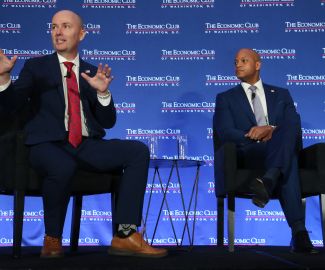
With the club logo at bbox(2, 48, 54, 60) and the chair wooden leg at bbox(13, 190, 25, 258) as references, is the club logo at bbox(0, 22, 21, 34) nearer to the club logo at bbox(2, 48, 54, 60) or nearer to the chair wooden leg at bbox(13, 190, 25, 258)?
the club logo at bbox(2, 48, 54, 60)

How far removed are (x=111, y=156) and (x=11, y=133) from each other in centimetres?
56

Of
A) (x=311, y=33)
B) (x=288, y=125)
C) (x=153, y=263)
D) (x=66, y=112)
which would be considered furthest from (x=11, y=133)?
(x=311, y=33)

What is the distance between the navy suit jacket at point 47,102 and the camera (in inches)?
117

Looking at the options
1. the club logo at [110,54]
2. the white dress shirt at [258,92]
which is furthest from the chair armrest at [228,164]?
the club logo at [110,54]

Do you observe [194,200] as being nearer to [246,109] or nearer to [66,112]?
[246,109]

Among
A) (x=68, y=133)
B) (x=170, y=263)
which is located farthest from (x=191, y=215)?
(x=170, y=263)

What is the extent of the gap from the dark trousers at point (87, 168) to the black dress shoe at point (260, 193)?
0.63 m

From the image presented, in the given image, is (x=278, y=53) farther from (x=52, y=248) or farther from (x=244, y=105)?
(x=52, y=248)

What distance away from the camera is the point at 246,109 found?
13.0 ft

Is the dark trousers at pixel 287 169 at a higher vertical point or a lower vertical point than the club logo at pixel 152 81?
lower

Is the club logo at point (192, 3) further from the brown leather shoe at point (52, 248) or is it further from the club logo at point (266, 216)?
the brown leather shoe at point (52, 248)

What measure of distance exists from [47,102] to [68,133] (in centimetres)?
21

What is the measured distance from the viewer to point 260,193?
3.06 m

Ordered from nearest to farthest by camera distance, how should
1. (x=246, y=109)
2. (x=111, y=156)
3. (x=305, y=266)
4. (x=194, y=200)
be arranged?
1. (x=305, y=266)
2. (x=111, y=156)
3. (x=246, y=109)
4. (x=194, y=200)
